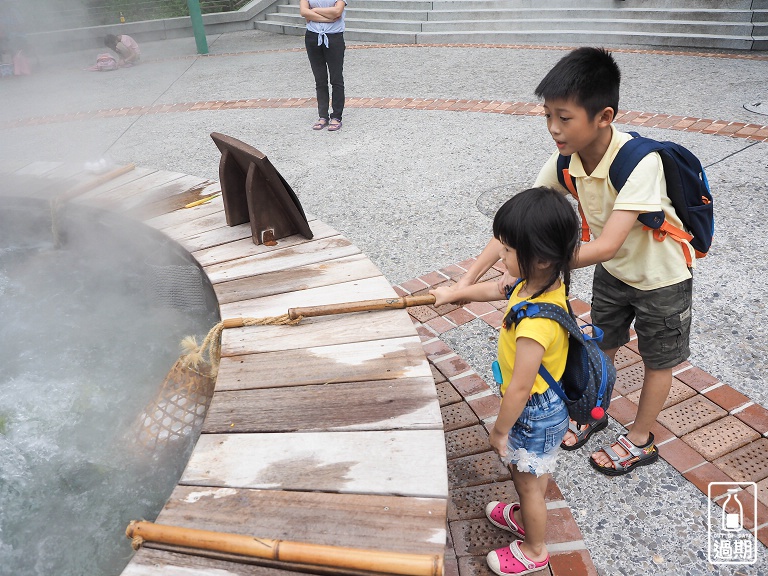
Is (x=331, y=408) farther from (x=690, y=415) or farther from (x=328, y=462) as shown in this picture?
(x=690, y=415)

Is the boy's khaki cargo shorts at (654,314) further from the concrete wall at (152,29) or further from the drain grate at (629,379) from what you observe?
the concrete wall at (152,29)

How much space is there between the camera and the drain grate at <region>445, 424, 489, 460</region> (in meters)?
2.42

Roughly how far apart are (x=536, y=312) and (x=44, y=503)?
2.31 m

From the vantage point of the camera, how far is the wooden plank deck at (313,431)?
142cm

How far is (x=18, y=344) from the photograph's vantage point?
3.44m

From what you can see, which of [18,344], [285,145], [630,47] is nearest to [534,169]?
[285,145]

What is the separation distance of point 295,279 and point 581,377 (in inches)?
50.7

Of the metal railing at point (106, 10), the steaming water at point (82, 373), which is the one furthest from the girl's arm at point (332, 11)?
the metal railing at point (106, 10)

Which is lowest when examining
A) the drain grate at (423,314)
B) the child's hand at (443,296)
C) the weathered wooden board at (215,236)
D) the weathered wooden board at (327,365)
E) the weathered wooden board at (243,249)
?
the drain grate at (423,314)

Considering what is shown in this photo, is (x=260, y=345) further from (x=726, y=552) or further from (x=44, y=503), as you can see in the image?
(x=726, y=552)

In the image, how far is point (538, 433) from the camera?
1.87 metres

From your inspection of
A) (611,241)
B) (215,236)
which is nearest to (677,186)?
(611,241)

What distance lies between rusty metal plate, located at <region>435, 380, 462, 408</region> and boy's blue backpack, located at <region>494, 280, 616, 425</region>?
2.78ft

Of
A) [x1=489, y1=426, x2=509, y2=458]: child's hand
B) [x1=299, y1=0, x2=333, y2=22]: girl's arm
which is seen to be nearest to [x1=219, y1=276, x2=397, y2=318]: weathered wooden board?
[x1=489, y1=426, x2=509, y2=458]: child's hand
